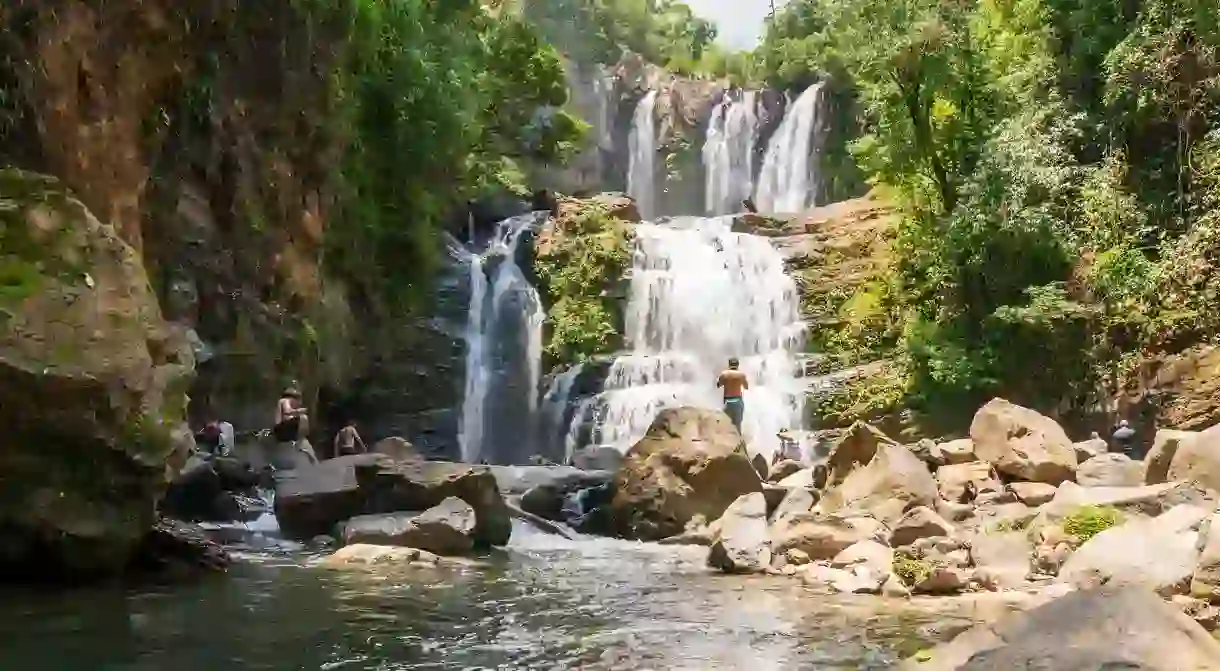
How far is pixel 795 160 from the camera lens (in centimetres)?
3238

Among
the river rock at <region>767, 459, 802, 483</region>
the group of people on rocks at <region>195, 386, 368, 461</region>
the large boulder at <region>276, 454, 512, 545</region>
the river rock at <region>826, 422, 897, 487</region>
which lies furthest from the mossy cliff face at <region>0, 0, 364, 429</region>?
the river rock at <region>826, 422, 897, 487</region>

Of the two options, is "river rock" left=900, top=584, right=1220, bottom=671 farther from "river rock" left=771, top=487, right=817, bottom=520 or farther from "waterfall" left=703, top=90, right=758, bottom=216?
"waterfall" left=703, top=90, right=758, bottom=216

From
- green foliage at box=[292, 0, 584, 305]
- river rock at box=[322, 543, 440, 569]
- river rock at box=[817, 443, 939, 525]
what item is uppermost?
green foliage at box=[292, 0, 584, 305]

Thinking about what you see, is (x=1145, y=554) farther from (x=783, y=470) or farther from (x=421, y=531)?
(x=783, y=470)

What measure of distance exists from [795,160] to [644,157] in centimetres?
684

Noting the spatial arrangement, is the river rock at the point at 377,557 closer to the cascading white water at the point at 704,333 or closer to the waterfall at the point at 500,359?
the cascading white water at the point at 704,333

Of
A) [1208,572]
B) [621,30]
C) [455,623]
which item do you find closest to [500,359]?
[455,623]

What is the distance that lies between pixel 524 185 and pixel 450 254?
17.7 ft

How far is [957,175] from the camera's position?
20.7m

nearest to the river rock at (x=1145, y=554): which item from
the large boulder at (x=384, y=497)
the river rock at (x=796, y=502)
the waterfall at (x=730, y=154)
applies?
the river rock at (x=796, y=502)

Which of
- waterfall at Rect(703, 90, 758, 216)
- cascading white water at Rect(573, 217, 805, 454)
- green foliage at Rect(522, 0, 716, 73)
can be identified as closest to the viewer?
cascading white water at Rect(573, 217, 805, 454)

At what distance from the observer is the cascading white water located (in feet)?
68.1

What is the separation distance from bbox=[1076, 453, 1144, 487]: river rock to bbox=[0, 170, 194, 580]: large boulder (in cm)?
974

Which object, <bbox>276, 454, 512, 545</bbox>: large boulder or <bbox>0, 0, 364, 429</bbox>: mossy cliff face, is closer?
<bbox>0, 0, 364, 429</bbox>: mossy cliff face
